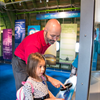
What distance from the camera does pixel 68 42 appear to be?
4.83 metres

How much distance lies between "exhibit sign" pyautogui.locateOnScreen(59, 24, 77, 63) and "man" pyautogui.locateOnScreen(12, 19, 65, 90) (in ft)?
12.0

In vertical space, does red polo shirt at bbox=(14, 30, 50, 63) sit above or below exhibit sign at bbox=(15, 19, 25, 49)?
below

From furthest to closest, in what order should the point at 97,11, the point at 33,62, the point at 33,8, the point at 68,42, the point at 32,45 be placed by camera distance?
the point at 33,8 → the point at 68,42 → the point at 32,45 → the point at 33,62 → the point at 97,11

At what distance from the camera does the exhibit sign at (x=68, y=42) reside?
473cm

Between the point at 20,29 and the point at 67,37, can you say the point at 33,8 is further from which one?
the point at 67,37

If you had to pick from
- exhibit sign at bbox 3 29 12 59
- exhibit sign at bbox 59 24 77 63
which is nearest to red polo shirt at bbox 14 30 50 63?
exhibit sign at bbox 59 24 77 63

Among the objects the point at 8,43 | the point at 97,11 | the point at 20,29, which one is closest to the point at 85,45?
the point at 97,11

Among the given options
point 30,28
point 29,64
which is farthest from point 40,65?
point 30,28

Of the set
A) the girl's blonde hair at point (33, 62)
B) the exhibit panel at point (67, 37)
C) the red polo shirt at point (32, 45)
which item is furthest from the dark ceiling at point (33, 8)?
the girl's blonde hair at point (33, 62)

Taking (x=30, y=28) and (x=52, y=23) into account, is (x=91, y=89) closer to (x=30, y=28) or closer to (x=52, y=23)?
(x=52, y=23)

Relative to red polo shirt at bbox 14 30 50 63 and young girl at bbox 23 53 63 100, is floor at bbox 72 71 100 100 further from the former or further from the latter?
red polo shirt at bbox 14 30 50 63

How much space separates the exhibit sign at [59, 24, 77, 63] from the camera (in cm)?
473

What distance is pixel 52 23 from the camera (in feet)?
3.45

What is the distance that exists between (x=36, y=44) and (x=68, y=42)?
3.90 meters
